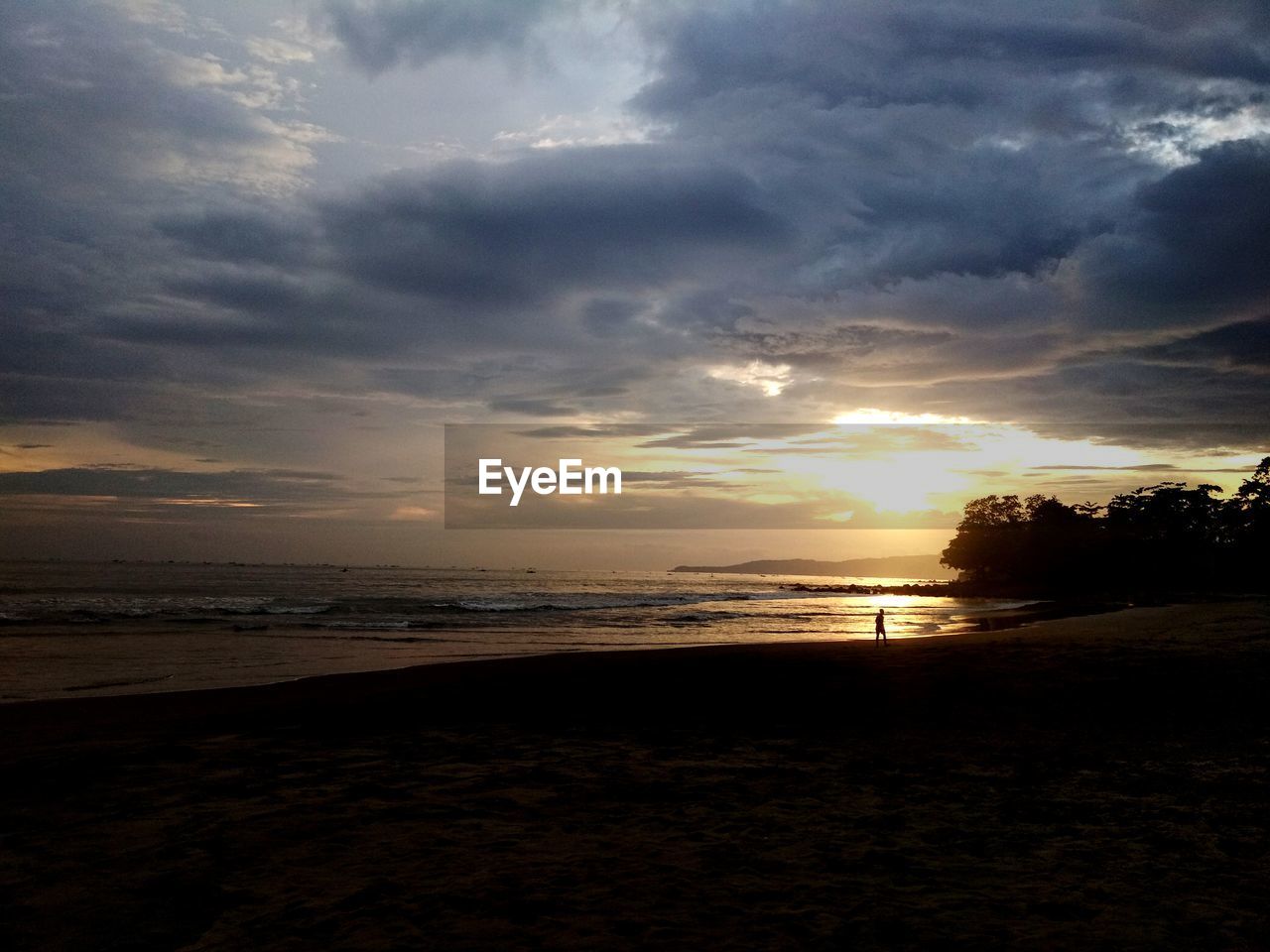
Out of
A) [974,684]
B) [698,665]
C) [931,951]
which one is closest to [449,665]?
[698,665]

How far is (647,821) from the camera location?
26.9ft

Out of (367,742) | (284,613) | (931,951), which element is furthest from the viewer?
(284,613)

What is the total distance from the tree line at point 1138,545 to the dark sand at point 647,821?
276 feet

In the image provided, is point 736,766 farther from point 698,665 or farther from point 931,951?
point 698,665

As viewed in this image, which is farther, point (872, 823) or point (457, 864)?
point (872, 823)

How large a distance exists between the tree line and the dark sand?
84.1 m

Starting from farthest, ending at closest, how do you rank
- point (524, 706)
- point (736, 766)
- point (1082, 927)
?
point (524, 706), point (736, 766), point (1082, 927)

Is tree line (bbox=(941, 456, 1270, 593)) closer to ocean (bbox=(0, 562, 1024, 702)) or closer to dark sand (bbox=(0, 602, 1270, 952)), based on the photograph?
ocean (bbox=(0, 562, 1024, 702))

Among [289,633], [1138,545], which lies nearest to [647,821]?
[289,633]

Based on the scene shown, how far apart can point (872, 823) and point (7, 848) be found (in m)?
8.19

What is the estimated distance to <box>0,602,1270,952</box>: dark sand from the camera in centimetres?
578

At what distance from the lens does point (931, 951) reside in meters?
5.36

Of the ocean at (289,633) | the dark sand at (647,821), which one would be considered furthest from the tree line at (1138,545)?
the dark sand at (647,821)

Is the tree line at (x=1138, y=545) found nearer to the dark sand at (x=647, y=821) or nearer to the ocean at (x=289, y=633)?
the ocean at (x=289, y=633)
